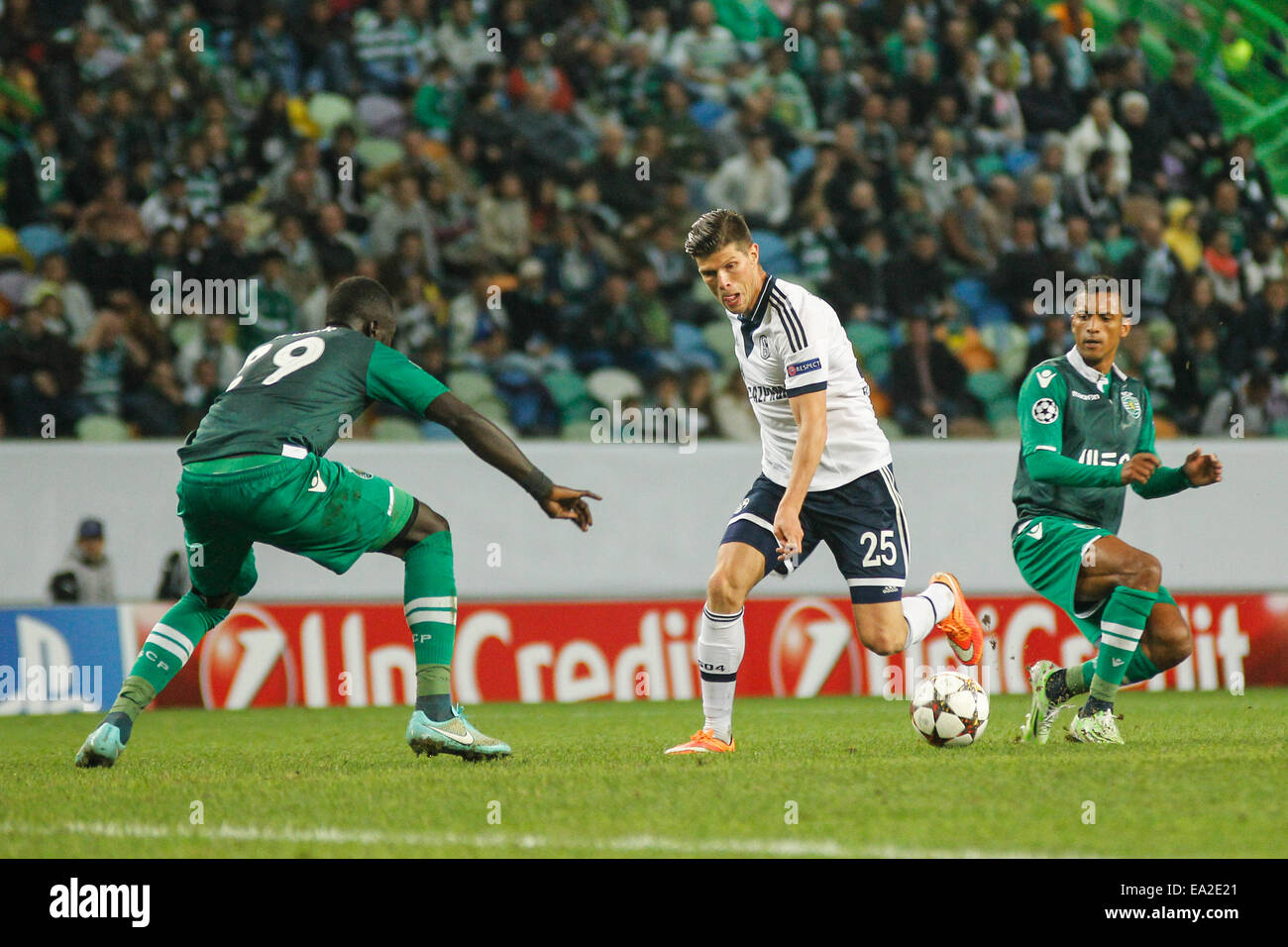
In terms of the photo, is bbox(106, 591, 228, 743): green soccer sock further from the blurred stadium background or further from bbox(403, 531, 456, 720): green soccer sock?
the blurred stadium background

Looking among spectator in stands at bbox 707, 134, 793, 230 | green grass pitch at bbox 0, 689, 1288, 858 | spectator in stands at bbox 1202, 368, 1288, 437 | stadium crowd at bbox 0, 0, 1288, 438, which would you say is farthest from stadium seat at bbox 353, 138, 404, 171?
spectator in stands at bbox 1202, 368, 1288, 437

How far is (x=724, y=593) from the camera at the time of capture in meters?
6.11

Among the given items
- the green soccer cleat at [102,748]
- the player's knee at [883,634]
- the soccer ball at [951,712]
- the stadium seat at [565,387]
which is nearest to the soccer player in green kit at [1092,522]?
the soccer ball at [951,712]

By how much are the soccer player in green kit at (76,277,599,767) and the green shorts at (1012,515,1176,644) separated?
213 centimetres

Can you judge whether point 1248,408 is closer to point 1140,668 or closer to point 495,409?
point 495,409

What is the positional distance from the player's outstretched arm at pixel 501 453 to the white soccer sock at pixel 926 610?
1.57 m

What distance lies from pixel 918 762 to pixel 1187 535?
6109 mm

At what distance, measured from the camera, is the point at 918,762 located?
5902 millimetres

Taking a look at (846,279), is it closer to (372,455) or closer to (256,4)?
(372,455)

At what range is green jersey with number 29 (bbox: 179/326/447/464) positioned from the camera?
19.4 feet

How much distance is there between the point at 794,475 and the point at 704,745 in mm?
1190

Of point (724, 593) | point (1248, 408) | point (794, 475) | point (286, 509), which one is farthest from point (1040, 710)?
point (1248, 408)

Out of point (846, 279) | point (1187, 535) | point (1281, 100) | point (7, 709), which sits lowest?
point (7, 709)

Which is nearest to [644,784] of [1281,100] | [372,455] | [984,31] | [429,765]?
[429,765]
